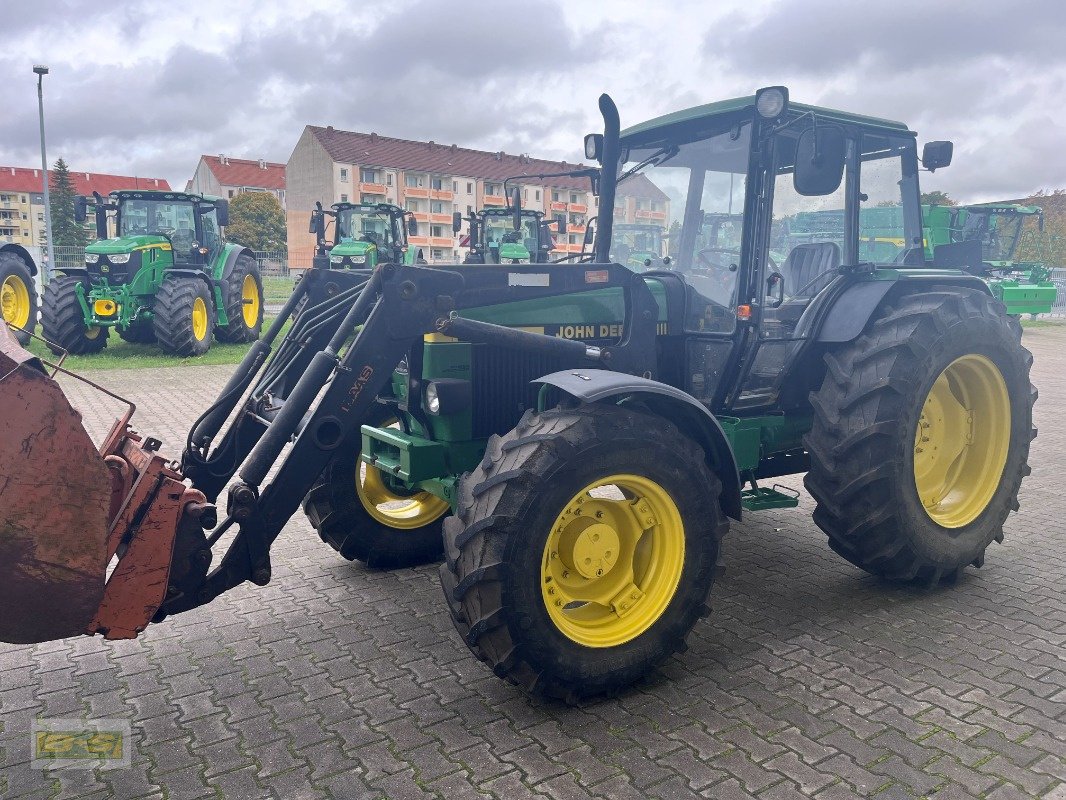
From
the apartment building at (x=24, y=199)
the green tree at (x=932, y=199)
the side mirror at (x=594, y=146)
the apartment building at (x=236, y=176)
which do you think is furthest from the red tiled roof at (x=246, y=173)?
the side mirror at (x=594, y=146)

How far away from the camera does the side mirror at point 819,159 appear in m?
4.27

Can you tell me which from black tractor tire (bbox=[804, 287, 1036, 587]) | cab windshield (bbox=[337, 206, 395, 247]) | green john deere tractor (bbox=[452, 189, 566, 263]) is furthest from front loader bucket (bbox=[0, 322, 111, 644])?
green john deere tractor (bbox=[452, 189, 566, 263])

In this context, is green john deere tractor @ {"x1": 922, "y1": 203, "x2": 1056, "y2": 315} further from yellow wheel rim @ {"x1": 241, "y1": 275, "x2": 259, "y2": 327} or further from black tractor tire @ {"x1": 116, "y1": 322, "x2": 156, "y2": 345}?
black tractor tire @ {"x1": 116, "y1": 322, "x2": 156, "y2": 345}

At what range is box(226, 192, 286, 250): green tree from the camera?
6150 cm

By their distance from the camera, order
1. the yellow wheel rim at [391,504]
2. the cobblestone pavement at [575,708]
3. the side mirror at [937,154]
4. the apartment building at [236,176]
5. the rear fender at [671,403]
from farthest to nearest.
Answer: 1. the apartment building at [236,176]
2. the side mirror at [937,154]
3. the yellow wheel rim at [391,504]
4. the rear fender at [671,403]
5. the cobblestone pavement at [575,708]

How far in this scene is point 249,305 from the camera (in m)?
17.7

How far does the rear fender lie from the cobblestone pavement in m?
0.85

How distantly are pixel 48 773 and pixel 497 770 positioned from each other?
1.64 metres

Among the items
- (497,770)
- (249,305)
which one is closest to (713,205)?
(497,770)

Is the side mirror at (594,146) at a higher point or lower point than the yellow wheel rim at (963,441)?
higher

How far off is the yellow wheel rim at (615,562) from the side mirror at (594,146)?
267 cm

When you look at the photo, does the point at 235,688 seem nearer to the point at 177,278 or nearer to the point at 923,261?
the point at 923,261

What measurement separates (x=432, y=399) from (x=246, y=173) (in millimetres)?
88697

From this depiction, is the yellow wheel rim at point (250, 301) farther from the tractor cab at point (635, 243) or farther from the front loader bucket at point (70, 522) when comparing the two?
the front loader bucket at point (70, 522)
